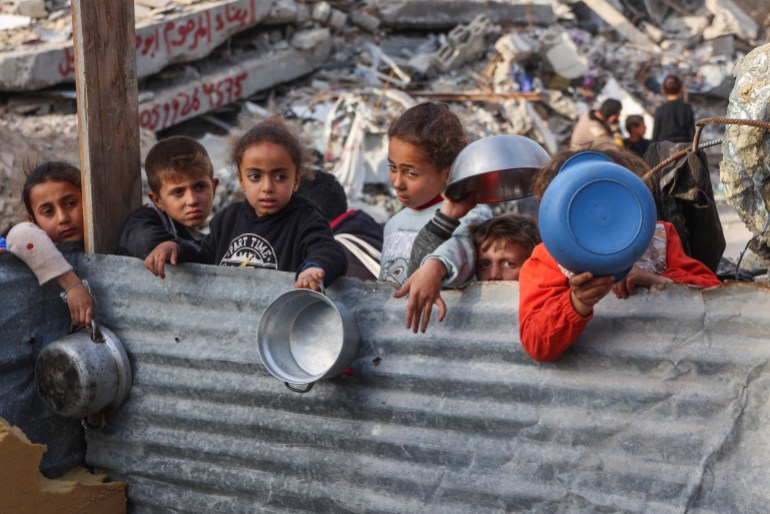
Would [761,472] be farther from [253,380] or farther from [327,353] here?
[253,380]

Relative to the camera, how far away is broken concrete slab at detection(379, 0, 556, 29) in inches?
685

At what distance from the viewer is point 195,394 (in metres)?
3.24

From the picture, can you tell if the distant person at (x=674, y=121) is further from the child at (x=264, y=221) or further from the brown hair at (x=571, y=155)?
the brown hair at (x=571, y=155)

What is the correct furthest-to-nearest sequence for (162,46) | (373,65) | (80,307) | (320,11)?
(373,65), (320,11), (162,46), (80,307)

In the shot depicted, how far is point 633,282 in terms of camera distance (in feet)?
8.18

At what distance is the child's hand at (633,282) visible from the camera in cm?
249

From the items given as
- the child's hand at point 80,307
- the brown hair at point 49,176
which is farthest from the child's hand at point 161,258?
the brown hair at point 49,176

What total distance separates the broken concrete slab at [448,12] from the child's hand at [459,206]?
14.7 meters

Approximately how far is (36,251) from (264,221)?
2.68 feet

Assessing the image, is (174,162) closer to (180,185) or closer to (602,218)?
(180,185)

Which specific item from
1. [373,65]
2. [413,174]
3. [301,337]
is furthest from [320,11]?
[301,337]

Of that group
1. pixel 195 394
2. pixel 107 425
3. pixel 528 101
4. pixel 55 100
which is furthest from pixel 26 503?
pixel 528 101

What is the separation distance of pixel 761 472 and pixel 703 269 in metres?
0.62

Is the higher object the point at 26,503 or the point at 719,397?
the point at 719,397
